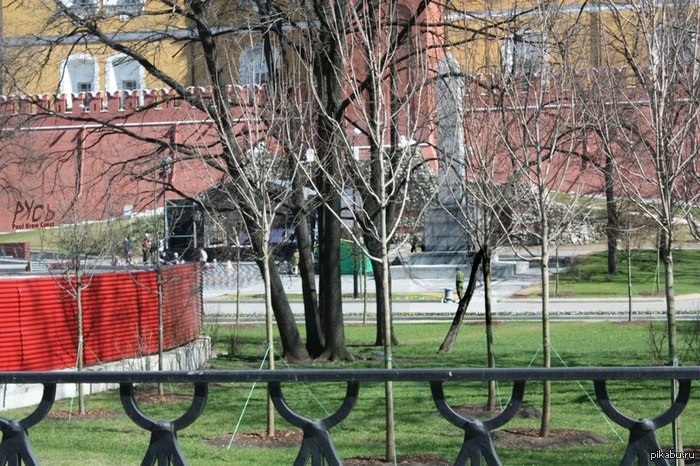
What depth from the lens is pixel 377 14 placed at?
16.5 meters

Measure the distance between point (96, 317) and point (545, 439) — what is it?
900 centimetres

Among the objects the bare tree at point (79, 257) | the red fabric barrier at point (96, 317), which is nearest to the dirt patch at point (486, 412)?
the bare tree at point (79, 257)

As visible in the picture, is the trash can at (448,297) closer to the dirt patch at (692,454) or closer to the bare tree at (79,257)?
the bare tree at (79,257)

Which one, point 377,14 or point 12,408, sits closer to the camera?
point 12,408

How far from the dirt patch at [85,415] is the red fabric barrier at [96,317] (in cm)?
165

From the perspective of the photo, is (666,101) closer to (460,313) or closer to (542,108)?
(542,108)

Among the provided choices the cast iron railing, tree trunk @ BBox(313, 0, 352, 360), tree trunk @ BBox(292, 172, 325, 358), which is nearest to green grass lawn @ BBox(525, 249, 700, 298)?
tree trunk @ BBox(292, 172, 325, 358)

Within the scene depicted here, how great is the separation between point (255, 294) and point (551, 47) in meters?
26.4

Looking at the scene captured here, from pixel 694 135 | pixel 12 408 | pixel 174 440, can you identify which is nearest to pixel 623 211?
pixel 694 135

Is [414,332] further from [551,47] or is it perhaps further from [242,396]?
[551,47]

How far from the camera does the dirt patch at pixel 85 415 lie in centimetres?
1459

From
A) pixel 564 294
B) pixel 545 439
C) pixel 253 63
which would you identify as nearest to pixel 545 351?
pixel 545 439

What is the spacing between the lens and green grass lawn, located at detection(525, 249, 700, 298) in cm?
3589

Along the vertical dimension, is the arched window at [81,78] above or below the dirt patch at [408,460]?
above
